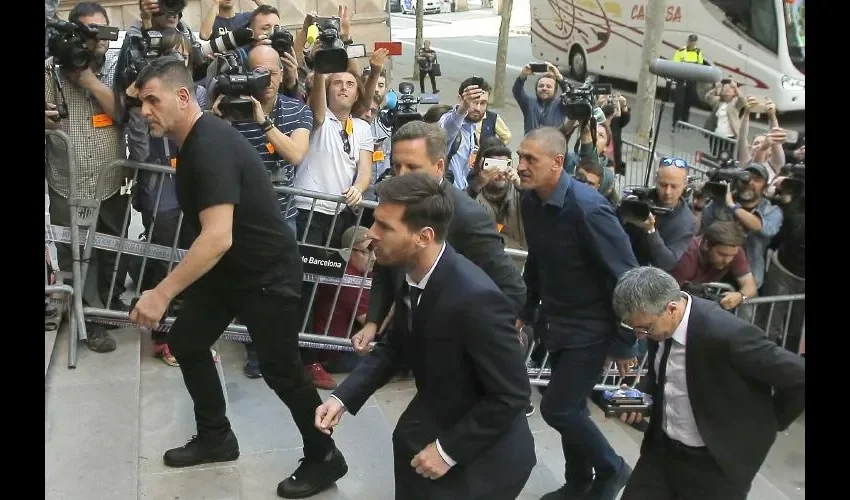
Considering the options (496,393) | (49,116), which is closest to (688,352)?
(496,393)

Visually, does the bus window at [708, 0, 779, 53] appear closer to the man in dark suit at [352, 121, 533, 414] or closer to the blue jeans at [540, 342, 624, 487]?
the blue jeans at [540, 342, 624, 487]

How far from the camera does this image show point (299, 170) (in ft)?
17.8

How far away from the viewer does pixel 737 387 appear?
3174 millimetres

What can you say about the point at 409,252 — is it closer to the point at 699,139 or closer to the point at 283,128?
the point at 283,128

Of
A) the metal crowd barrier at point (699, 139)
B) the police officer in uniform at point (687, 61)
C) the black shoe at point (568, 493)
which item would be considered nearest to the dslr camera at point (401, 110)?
the black shoe at point (568, 493)

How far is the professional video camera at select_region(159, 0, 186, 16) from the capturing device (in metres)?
5.23

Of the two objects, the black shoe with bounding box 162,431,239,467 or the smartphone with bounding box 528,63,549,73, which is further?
the smartphone with bounding box 528,63,549,73

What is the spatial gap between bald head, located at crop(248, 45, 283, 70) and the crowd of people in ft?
0.10

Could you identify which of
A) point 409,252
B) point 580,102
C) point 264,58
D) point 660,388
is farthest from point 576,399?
point 580,102

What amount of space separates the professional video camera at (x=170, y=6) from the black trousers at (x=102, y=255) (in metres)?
1.16

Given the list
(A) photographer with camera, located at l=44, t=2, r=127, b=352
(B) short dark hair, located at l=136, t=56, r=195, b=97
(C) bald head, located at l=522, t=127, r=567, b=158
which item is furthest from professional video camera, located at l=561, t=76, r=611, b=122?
(B) short dark hair, located at l=136, t=56, r=195, b=97

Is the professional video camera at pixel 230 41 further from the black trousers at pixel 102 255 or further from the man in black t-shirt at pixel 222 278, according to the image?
the man in black t-shirt at pixel 222 278

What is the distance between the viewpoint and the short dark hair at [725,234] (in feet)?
17.6

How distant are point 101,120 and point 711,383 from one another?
11.9 feet
